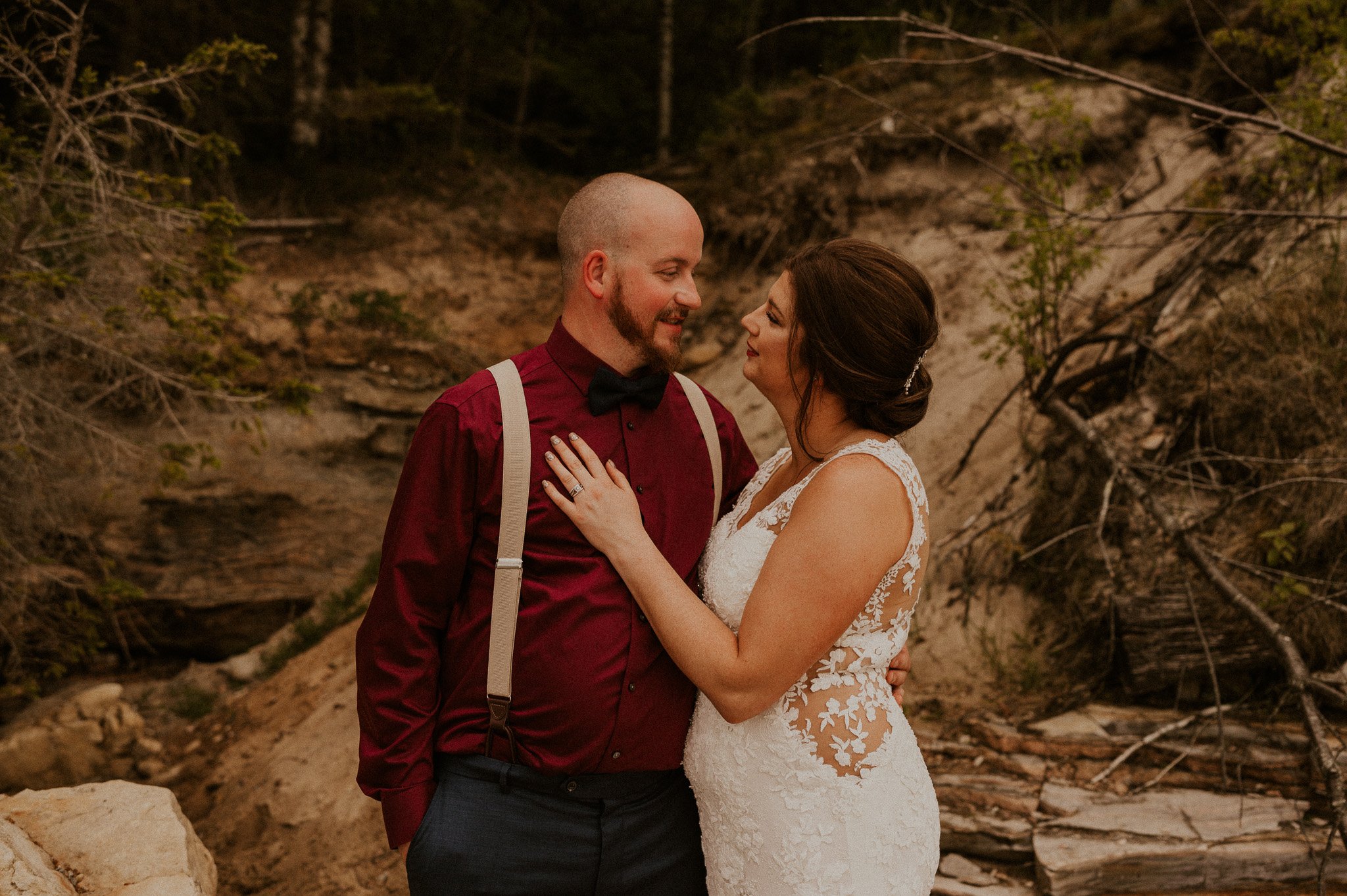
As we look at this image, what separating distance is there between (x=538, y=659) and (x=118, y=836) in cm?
176

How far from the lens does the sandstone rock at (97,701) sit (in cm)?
617

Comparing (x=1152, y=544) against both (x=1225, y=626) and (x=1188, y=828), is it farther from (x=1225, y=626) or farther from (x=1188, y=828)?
(x=1188, y=828)

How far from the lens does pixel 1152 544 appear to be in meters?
4.64

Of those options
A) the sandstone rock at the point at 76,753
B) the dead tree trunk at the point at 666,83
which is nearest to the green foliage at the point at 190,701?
the sandstone rock at the point at 76,753

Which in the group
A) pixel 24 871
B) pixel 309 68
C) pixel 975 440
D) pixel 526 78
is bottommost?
pixel 24 871

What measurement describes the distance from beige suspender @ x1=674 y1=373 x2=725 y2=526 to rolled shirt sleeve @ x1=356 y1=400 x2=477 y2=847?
0.74 metres

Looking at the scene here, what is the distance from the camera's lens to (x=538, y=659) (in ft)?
7.18

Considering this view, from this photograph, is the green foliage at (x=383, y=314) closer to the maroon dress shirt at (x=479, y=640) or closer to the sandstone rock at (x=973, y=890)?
the maroon dress shirt at (x=479, y=640)

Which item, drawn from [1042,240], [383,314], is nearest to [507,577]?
[1042,240]

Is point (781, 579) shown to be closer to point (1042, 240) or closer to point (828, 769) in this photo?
point (828, 769)

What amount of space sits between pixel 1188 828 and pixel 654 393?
2.79m

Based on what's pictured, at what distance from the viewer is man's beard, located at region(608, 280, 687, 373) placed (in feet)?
7.84

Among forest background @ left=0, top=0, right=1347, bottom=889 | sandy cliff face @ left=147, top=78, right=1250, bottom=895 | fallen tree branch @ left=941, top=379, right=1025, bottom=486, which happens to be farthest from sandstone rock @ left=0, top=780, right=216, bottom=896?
fallen tree branch @ left=941, top=379, right=1025, bottom=486

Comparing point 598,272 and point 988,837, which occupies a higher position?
point 598,272
